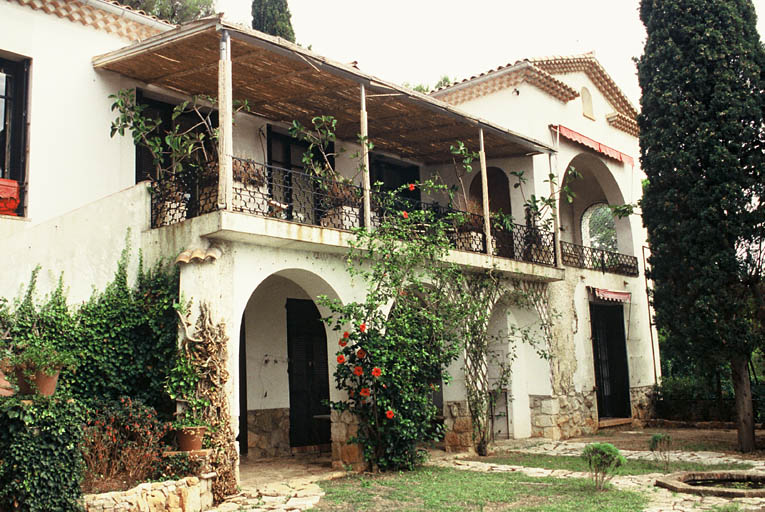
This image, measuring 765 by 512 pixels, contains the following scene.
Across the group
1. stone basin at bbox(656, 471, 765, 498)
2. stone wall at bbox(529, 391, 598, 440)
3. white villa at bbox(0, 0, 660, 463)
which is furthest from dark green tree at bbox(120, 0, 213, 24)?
stone basin at bbox(656, 471, 765, 498)

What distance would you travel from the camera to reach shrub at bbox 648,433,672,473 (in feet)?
32.5

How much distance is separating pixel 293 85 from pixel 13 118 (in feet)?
12.8

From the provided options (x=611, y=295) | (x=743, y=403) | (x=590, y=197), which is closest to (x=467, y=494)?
(x=743, y=403)

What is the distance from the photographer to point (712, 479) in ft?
29.2

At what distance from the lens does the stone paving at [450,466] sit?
7.55 meters

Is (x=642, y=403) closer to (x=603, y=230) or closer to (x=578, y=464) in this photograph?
(x=578, y=464)

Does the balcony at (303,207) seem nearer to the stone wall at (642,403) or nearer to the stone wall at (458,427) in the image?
the stone wall at (458,427)

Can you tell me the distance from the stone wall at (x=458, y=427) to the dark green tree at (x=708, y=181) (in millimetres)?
3856

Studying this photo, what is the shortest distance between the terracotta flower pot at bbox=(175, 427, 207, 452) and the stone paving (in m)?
0.74

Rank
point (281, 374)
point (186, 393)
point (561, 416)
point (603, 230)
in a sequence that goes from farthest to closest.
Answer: point (603, 230) → point (561, 416) → point (281, 374) → point (186, 393)

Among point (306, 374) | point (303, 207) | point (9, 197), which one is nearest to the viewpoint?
point (9, 197)

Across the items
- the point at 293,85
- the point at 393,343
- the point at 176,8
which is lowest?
the point at 393,343

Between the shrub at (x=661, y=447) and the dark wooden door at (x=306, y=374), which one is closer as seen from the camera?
the shrub at (x=661, y=447)

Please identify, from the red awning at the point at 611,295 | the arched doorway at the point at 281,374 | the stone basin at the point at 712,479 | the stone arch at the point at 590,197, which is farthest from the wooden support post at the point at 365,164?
the red awning at the point at 611,295
